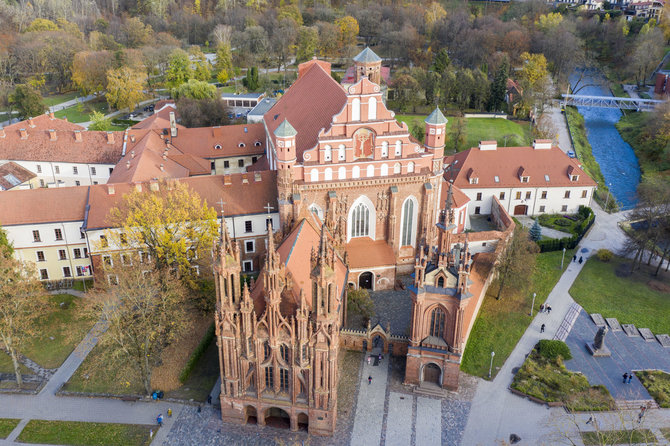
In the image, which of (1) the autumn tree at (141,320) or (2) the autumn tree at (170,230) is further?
(2) the autumn tree at (170,230)

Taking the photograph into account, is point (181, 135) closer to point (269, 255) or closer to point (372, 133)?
point (372, 133)

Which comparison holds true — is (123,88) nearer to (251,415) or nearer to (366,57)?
(366,57)

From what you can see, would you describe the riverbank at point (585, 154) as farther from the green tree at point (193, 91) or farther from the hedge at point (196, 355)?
the green tree at point (193, 91)

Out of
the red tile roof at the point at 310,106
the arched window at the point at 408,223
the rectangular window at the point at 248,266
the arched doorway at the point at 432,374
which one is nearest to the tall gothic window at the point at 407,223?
the arched window at the point at 408,223

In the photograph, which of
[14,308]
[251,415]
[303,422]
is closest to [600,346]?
[303,422]

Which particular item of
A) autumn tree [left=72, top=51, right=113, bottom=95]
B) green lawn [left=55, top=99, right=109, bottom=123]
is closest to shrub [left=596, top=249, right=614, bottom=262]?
green lawn [left=55, top=99, right=109, bottom=123]

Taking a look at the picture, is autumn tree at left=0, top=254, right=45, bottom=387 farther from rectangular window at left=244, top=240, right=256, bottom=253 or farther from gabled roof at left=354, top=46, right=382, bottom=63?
gabled roof at left=354, top=46, right=382, bottom=63
